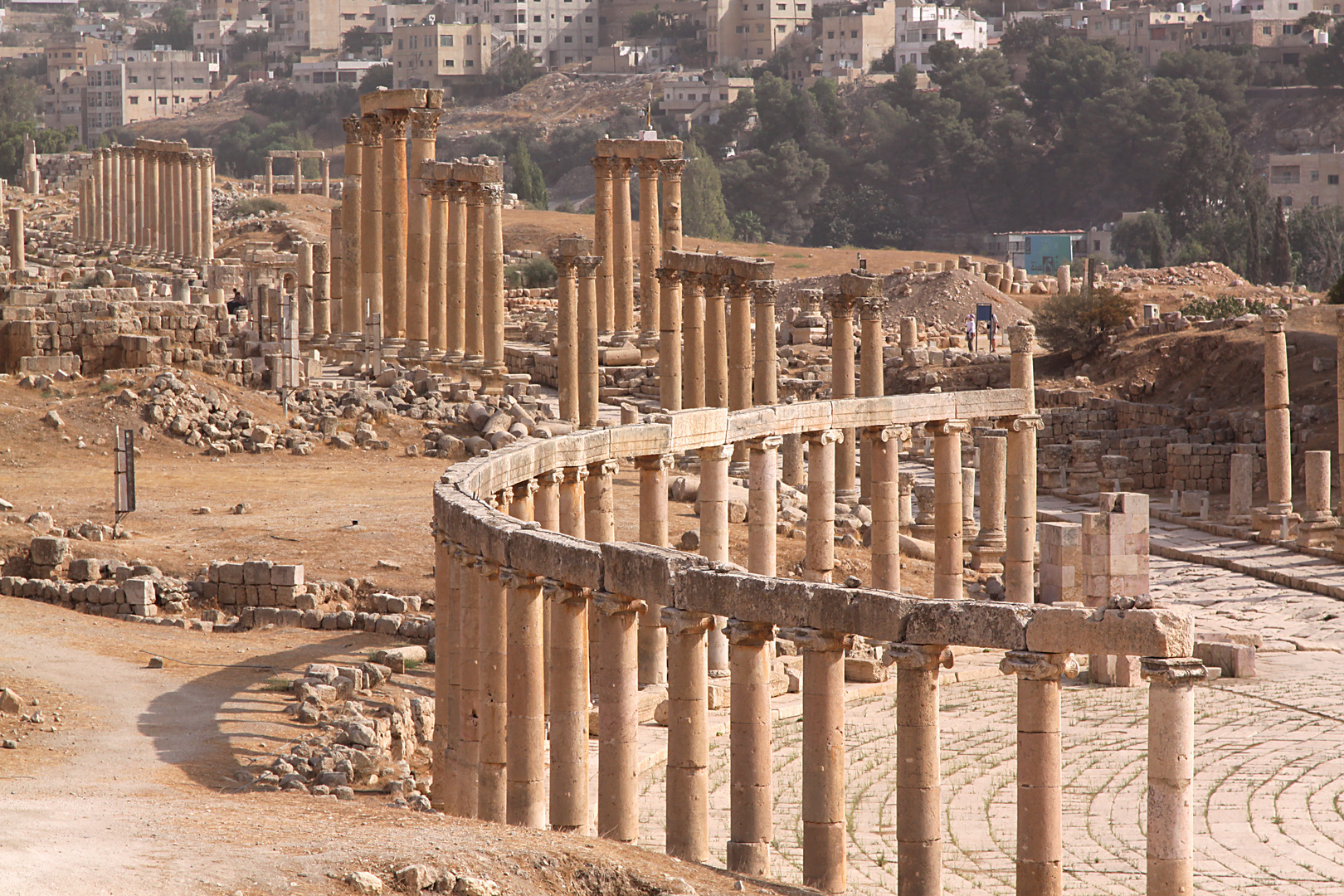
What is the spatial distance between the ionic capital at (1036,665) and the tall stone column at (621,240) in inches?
1304

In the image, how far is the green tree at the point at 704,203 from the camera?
330ft

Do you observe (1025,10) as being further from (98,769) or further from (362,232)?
(98,769)

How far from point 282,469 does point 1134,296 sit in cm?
3934

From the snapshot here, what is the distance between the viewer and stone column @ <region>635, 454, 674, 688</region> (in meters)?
22.2

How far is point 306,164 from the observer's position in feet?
429

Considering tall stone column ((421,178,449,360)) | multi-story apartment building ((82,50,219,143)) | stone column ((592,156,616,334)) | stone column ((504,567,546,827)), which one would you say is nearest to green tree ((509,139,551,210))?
stone column ((592,156,616,334))

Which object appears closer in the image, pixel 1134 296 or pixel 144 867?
pixel 144 867

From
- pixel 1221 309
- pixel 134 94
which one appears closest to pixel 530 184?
pixel 1221 309

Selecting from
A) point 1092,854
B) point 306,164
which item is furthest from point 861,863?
point 306,164

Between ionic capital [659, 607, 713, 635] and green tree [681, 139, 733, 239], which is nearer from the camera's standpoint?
ionic capital [659, 607, 713, 635]

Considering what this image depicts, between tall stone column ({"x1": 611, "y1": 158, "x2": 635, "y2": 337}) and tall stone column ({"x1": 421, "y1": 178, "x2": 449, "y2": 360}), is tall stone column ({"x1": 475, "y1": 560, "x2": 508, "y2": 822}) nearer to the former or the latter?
tall stone column ({"x1": 421, "y1": 178, "x2": 449, "y2": 360})

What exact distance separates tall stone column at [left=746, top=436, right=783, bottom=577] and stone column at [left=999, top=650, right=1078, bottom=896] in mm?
10418

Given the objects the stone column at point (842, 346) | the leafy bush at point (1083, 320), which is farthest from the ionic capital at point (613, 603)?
the leafy bush at point (1083, 320)

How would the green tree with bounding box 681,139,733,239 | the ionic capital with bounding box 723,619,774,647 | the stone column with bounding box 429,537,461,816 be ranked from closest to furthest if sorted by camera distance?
the ionic capital with bounding box 723,619,774,647 < the stone column with bounding box 429,537,461,816 < the green tree with bounding box 681,139,733,239
